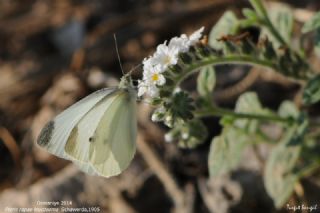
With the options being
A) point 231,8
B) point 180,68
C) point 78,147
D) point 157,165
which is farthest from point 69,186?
point 231,8

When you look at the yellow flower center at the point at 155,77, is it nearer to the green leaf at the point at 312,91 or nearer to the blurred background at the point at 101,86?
the green leaf at the point at 312,91

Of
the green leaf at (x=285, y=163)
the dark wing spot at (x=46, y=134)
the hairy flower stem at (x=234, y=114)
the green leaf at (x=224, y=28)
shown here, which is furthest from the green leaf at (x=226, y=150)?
the dark wing spot at (x=46, y=134)

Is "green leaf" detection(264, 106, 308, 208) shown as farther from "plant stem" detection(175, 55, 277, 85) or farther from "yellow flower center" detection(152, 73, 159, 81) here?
"yellow flower center" detection(152, 73, 159, 81)

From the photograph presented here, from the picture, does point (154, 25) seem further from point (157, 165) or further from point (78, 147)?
point (78, 147)

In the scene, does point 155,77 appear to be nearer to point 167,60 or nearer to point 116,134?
point 167,60

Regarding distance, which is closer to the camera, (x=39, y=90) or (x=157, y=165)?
(x=157, y=165)

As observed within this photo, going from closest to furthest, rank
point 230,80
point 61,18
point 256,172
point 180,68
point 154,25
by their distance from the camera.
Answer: point 180,68
point 256,172
point 230,80
point 154,25
point 61,18

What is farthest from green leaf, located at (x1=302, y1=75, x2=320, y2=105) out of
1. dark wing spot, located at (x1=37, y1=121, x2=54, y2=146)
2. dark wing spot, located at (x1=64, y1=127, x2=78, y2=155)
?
dark wing spot, located at (x1=37, y1=121, x2=54, y2=146)

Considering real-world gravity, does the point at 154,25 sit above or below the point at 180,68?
below
